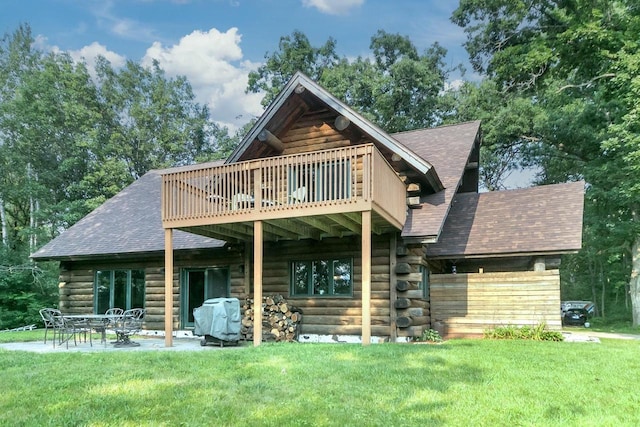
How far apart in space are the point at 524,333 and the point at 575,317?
14.3 m

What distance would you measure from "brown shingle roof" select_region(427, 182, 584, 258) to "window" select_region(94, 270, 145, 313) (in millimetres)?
9045

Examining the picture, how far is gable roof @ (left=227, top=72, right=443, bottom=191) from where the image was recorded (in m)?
11.7

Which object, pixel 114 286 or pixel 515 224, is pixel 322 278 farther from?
pixel 114 286

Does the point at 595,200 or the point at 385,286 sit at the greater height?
the point at 595,200

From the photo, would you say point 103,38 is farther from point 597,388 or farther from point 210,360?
point 597,388

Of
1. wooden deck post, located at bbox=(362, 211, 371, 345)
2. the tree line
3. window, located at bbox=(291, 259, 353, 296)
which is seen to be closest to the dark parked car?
the tree line

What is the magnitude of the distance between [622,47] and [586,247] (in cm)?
1159

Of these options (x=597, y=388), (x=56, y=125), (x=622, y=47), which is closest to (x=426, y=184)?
(x=597, y=388)

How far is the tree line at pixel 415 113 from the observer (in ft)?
69.7

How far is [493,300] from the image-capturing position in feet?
40.9

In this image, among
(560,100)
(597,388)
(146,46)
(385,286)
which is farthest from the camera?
(146,46)

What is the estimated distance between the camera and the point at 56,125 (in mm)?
29516

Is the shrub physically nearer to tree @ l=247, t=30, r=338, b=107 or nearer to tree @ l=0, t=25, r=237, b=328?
tree @ l=0, t=25, r=237, b=328

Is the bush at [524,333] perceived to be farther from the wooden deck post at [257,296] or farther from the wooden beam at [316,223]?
the wooden deck post at [257,296]
